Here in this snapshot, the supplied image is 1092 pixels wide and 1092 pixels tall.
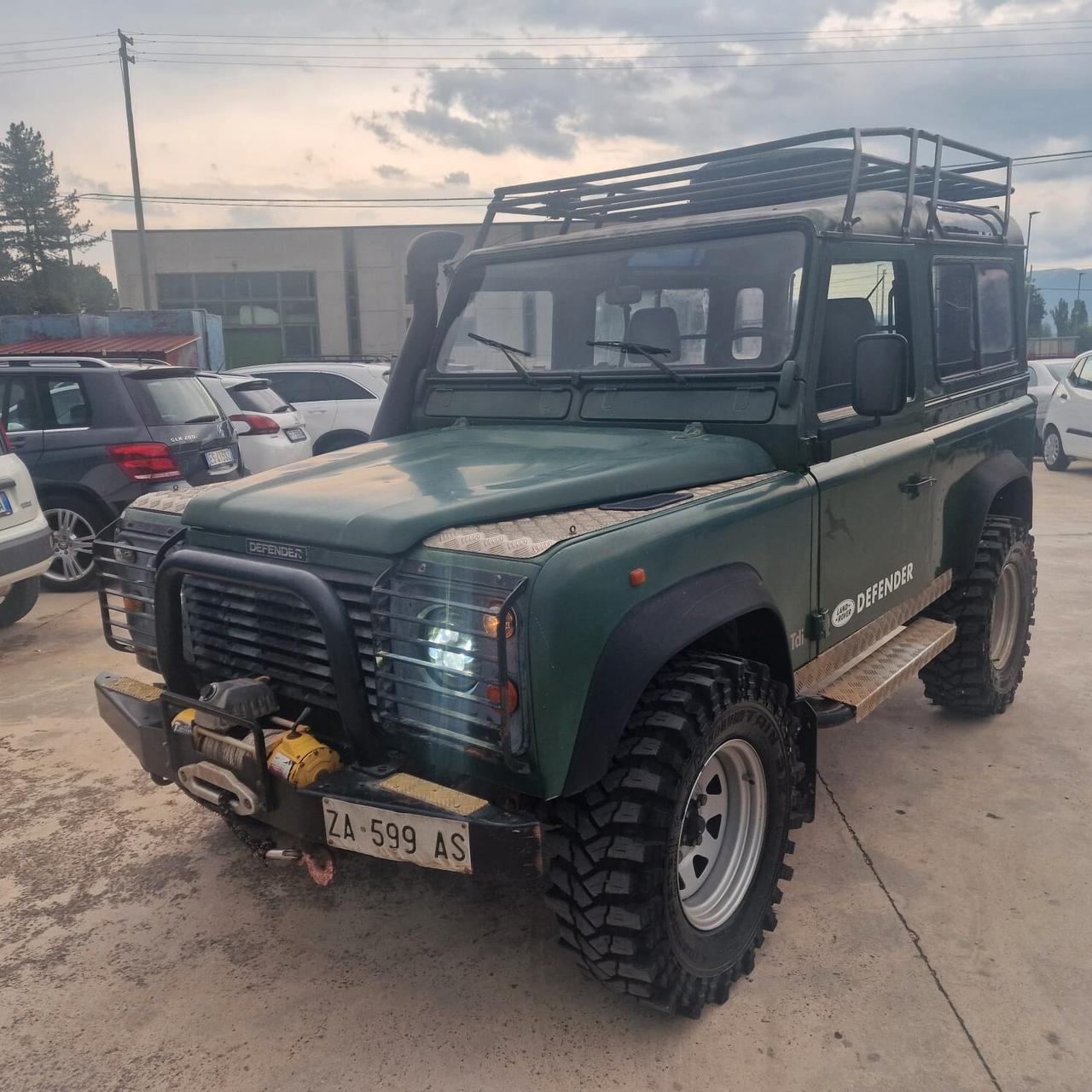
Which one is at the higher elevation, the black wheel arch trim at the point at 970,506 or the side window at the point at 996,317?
the side window at the point at 996,317

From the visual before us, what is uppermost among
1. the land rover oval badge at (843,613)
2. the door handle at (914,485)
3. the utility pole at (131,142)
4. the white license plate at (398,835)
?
the utility pole at (131,142)

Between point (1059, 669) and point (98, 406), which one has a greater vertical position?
point (98, 406)

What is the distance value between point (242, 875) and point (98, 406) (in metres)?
5.11

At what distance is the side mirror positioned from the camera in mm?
3188

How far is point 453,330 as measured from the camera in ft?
13.6

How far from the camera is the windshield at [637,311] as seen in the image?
11.1 feet

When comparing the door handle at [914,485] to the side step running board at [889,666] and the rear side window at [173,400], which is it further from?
the rear side window at [173,400]

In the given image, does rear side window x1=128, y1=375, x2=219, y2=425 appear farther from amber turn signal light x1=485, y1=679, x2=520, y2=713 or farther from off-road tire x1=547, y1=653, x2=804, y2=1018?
amber turn signal light x1=485, y1=679, x2=520, y2=713

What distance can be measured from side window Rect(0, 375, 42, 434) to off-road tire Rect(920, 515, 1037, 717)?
6.56 meters

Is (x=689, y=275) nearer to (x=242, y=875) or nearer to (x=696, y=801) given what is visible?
(x=696, y=801)

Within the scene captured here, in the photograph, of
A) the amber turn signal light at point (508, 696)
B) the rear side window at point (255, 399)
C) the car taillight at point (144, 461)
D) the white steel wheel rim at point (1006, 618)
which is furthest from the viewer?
the rear side window at point (255, 399)

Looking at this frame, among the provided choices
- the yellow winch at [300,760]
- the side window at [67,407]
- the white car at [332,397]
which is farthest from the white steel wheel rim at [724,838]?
the white car at [332,397]

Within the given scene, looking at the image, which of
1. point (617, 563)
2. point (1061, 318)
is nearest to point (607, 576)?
point (617, 563)

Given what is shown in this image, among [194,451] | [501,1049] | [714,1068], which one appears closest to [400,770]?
[501,1049]
